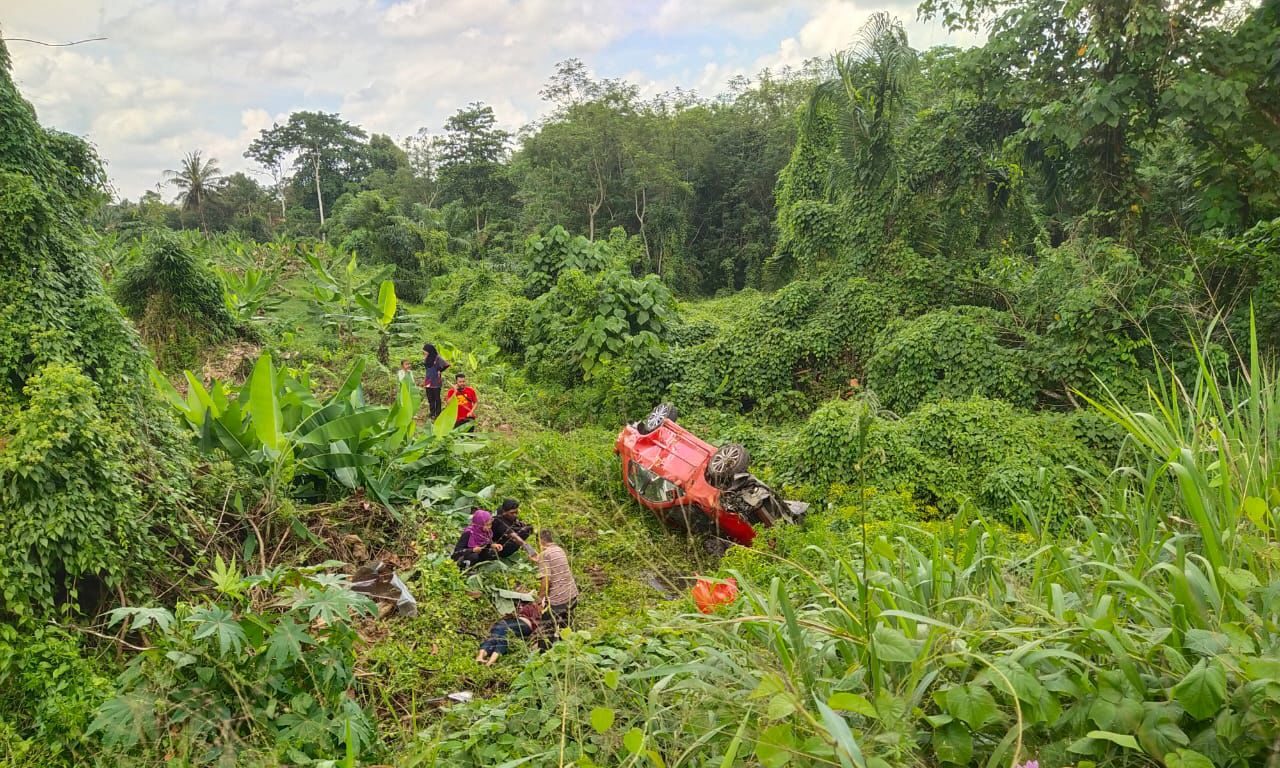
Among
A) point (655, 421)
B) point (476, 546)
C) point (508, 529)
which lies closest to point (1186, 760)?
point (508, 529)

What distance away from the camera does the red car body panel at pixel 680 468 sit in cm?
621

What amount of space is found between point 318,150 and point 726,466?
47969 millimetres

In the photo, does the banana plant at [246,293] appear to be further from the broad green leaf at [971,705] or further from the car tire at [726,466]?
the broad green leaf at [971,705]

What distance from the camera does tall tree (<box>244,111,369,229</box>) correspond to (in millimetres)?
45031

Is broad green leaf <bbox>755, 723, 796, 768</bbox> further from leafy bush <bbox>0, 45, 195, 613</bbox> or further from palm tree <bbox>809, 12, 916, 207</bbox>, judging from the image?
palm tree <bbox>809, 12, 916, 207</bbox>

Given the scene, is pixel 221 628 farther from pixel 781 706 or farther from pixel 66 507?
pixel 781 706

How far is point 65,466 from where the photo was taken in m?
3.49

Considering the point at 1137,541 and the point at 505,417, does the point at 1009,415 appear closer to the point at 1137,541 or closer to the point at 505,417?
the point at 1137,541

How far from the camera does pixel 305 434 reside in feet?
17.3

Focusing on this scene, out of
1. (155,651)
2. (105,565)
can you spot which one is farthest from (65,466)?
(155,651)

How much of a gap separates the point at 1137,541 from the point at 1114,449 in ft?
15.9

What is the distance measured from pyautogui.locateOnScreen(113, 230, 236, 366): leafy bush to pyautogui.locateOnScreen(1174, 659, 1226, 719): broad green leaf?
37.1 ft

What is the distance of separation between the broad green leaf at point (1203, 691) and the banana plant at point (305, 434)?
496 cm

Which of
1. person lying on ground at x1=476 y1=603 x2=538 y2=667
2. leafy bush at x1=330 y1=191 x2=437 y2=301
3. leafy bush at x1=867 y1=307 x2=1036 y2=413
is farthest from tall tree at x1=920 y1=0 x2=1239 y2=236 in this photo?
leafy bush at x1=330 y1=191 x2=437 y2=301
